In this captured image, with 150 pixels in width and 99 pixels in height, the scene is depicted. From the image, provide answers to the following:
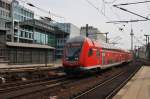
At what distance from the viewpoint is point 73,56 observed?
26281 mm

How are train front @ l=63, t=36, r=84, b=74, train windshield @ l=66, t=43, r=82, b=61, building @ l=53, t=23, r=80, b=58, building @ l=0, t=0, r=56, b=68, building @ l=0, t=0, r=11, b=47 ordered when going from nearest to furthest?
train front @ l=63, t=36, r=84, b=74, train windshield @ l=66, t=43, r=82, b=61, building @ l=0, t=0, r=56, b=68, building @ l=53, t=23, r=80, b=58, building @ l=0, t=0, r=11, b=47

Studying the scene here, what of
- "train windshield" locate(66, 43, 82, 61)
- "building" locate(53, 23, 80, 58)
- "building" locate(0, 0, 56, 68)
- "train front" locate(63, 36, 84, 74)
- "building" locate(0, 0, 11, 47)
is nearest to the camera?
"train front" locate(63, 36, 84, 74)

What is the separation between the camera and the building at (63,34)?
361 ft

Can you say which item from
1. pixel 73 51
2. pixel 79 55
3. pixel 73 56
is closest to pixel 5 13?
pixel 73 51

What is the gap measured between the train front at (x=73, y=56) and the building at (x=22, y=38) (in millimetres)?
17966

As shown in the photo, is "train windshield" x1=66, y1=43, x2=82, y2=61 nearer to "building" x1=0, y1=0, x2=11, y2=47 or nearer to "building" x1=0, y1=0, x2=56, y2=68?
"building" x1=0, y1=0, x2=56, y2=68

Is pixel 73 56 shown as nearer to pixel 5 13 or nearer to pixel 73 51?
pixel 73 51

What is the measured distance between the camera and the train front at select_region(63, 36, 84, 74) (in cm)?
2598

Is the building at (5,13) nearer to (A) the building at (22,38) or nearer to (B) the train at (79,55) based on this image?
(A) the building at (22,38)

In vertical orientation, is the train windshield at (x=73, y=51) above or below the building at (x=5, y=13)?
below

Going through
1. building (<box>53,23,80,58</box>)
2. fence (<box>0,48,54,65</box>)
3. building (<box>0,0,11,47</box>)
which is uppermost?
building (<box>0,0,11,47</box>)

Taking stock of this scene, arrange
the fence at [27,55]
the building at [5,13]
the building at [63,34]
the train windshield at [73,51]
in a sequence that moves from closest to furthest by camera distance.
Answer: the train windshield at [73,51]
the fence at [27,55]
the building at [63,34]
the building at [5,13]

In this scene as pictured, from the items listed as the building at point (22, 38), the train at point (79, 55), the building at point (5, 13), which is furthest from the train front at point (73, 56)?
the building at point (5, 13)

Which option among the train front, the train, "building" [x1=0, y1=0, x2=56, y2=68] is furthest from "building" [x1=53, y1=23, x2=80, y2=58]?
the train front
